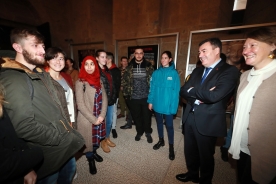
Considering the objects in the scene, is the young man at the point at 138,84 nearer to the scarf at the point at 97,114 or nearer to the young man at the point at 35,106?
the scarf at the point at 97,114

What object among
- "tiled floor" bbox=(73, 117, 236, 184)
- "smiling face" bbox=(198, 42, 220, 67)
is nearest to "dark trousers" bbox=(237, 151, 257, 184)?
"tiled floor" bbox=(73, 117, 236, 184)

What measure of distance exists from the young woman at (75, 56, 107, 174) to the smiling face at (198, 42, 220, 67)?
1662 millimetres

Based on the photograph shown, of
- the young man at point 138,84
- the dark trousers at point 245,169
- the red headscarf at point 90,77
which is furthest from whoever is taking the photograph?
the young man at point 138,84

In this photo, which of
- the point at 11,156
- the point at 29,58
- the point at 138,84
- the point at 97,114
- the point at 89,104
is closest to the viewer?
the point at 11,156

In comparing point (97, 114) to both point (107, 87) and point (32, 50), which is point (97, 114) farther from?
point (32, 50)

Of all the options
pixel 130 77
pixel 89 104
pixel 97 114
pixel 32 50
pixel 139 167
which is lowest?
pixel 139 167

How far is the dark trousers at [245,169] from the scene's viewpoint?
1362 millimetres

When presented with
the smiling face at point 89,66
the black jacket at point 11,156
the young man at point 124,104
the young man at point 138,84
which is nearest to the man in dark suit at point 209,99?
the young man at point 138,84

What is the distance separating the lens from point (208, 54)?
1.61 m

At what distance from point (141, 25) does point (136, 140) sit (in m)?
3.96

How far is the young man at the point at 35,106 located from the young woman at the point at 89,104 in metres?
0.67

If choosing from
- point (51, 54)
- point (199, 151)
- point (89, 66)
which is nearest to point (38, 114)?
point (51, 54)

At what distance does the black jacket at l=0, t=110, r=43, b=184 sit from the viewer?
2.30 feet

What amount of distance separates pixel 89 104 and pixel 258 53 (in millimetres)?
2240
